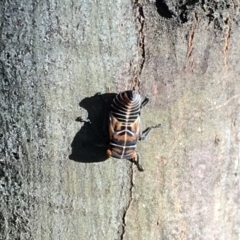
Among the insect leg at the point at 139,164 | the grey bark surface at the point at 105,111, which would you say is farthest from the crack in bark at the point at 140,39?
the insect leg at the point at 139,164

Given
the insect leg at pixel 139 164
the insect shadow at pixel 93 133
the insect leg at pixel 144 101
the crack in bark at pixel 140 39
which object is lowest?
the insect leg at pixel 139 164

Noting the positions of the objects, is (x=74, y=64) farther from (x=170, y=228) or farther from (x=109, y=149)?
(x=170, y=228)

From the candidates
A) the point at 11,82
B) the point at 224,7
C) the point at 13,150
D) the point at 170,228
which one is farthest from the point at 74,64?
the point at 170,228

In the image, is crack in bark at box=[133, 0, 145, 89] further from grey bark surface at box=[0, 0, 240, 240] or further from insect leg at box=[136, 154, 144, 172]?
insect leg at box=[136, 154, 144, 172]

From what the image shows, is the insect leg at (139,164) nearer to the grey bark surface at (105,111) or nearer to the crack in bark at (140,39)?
the grey bark surface at (105,111)

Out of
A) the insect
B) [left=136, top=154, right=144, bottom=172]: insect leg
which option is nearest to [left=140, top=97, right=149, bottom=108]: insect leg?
the insect

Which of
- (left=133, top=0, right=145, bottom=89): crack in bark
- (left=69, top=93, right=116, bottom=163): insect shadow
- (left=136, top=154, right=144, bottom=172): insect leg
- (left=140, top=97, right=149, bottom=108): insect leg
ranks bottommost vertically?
(left=136, top=154, right=144, bottom=172): insect leg

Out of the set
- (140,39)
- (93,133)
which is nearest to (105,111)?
(93,133)

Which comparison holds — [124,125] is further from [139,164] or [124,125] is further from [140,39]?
[140,39]

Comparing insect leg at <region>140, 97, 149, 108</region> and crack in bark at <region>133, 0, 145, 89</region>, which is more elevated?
crack in bark at <region>133, 0, 145, 89</region>
